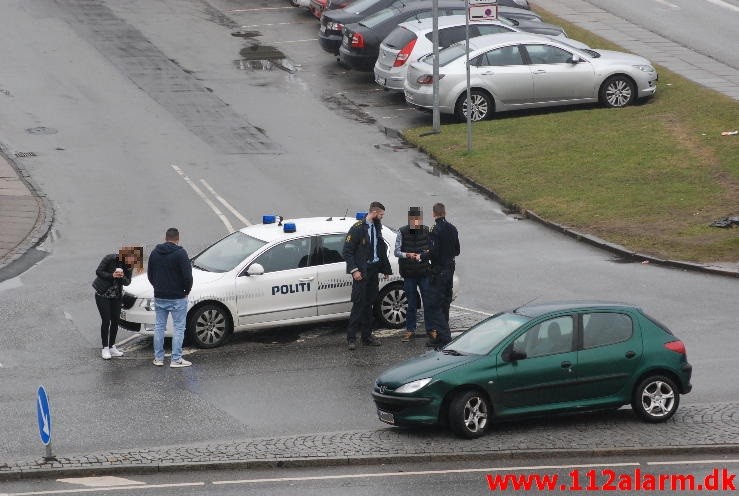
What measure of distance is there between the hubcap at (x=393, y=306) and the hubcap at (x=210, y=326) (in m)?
2.20

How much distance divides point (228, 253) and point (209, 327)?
1.19 m

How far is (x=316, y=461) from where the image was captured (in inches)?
509

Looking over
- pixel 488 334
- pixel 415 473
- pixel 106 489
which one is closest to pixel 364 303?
pixel 488 334

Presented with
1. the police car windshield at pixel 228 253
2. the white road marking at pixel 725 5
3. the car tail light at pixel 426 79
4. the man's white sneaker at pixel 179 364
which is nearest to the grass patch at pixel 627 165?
the car tail light at pixel 426 79

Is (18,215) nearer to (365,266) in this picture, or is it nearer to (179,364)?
(179,364)

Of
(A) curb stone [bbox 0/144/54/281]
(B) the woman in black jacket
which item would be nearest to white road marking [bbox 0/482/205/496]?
(B) the woman in black jacket

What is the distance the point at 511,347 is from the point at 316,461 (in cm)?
233

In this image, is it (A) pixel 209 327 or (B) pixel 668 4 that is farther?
(B) pixel 668 4

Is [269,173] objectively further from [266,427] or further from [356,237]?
[266,427]

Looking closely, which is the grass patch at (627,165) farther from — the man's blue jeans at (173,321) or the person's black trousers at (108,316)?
the person's black trousers at (108,316)

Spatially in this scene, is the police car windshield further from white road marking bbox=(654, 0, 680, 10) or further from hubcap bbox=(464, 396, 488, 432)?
white road marking bbox=(654, 0, 680, 10)

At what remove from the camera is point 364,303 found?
17.5 meters

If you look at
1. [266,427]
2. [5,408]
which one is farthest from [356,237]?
[5,408]

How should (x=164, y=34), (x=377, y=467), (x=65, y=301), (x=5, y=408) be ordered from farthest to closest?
(x=164, y=34) → (x=65, y=301) → (x=5, y=408) → (x=377, y=467)
